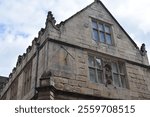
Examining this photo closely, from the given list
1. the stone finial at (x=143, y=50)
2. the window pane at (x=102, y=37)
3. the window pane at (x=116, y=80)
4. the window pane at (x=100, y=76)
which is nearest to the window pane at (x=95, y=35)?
the window pane at (x=102, y=37)

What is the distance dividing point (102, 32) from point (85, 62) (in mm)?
2756

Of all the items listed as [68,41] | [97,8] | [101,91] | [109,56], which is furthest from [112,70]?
[97,8]

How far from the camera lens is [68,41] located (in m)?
12.6

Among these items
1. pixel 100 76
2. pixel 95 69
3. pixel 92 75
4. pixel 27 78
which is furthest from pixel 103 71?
pixel 27 78

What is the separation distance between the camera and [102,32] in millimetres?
14391

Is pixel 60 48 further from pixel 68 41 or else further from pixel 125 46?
pixel 125 46

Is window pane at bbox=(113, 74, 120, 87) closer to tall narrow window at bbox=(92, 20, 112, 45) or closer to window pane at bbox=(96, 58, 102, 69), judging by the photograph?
window pane at bbox=(96, 58, 102, 69)

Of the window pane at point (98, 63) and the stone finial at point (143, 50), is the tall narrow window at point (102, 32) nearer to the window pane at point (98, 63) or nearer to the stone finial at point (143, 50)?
the window pane at point (98, 63)

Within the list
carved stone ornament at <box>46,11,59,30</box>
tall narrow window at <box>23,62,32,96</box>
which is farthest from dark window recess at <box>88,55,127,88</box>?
tall narrow window at <box>23,62,32,96</box>

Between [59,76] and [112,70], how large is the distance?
3.27m

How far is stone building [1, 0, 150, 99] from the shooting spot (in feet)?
37.1

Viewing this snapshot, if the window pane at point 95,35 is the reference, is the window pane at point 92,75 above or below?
below

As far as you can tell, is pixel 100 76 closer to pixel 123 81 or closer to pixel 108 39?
pixel 123 81

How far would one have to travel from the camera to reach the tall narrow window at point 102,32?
45.9 ft
